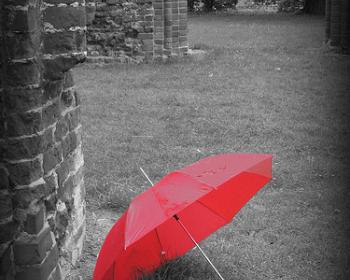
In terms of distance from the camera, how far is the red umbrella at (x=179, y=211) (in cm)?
280

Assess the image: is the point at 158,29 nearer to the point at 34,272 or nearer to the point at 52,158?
the point at 52,158

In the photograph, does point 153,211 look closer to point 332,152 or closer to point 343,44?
point 332,152

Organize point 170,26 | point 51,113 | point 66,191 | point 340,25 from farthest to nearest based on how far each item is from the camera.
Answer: point 340,25 → point 170,26 → point 66,191 → point 51,113

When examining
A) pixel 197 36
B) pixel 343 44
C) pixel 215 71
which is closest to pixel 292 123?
pixel 215 71

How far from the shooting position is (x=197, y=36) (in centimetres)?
1742

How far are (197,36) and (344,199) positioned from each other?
43.1 ft

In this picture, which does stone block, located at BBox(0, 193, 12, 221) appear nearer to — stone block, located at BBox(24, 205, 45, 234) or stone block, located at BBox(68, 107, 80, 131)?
stone block, located at BBox(24, 205, 45, 234)

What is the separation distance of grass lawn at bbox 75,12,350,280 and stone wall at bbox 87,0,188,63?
24.3 inches

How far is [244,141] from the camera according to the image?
6.56 meters

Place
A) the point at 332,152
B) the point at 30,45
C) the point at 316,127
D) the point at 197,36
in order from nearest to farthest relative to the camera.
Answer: the point at 30,45 < the point at 332,152 < the point at 316,127 < the point at 197,36

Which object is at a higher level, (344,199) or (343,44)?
(343,44)

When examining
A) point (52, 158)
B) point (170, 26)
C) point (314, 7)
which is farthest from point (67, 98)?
point (314, 7)

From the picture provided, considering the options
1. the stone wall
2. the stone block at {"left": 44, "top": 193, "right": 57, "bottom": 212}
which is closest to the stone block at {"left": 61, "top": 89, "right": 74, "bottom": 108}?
the stone block at {"left": 44, "top": 193, "right": 57, "bottom": 212}

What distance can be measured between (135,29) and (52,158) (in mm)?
9872
